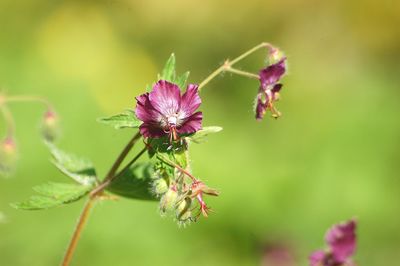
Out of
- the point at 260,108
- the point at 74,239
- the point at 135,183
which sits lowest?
the point at 74,239

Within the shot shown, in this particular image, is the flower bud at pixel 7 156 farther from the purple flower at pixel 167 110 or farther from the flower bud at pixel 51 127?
the purple flower at pixel 167 110

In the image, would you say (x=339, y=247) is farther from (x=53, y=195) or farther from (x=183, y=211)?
(x=53, y=195)

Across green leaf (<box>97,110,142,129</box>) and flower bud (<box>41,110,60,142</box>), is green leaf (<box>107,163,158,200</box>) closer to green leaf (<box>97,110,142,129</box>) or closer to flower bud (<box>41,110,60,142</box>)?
green leaf (<box>97,110,142,129</box>)

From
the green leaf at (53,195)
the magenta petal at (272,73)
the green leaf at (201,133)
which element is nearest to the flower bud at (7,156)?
the green leaf at (53,195)

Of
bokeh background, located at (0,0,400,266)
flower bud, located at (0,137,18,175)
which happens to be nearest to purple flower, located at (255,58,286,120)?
flower bud, located at (0,137,18,175)

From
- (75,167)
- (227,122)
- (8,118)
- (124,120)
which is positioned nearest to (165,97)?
(124,120)

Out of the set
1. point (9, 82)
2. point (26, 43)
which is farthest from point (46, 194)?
point (26, 43)

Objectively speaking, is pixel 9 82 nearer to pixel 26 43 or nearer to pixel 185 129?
pixel 26 43
